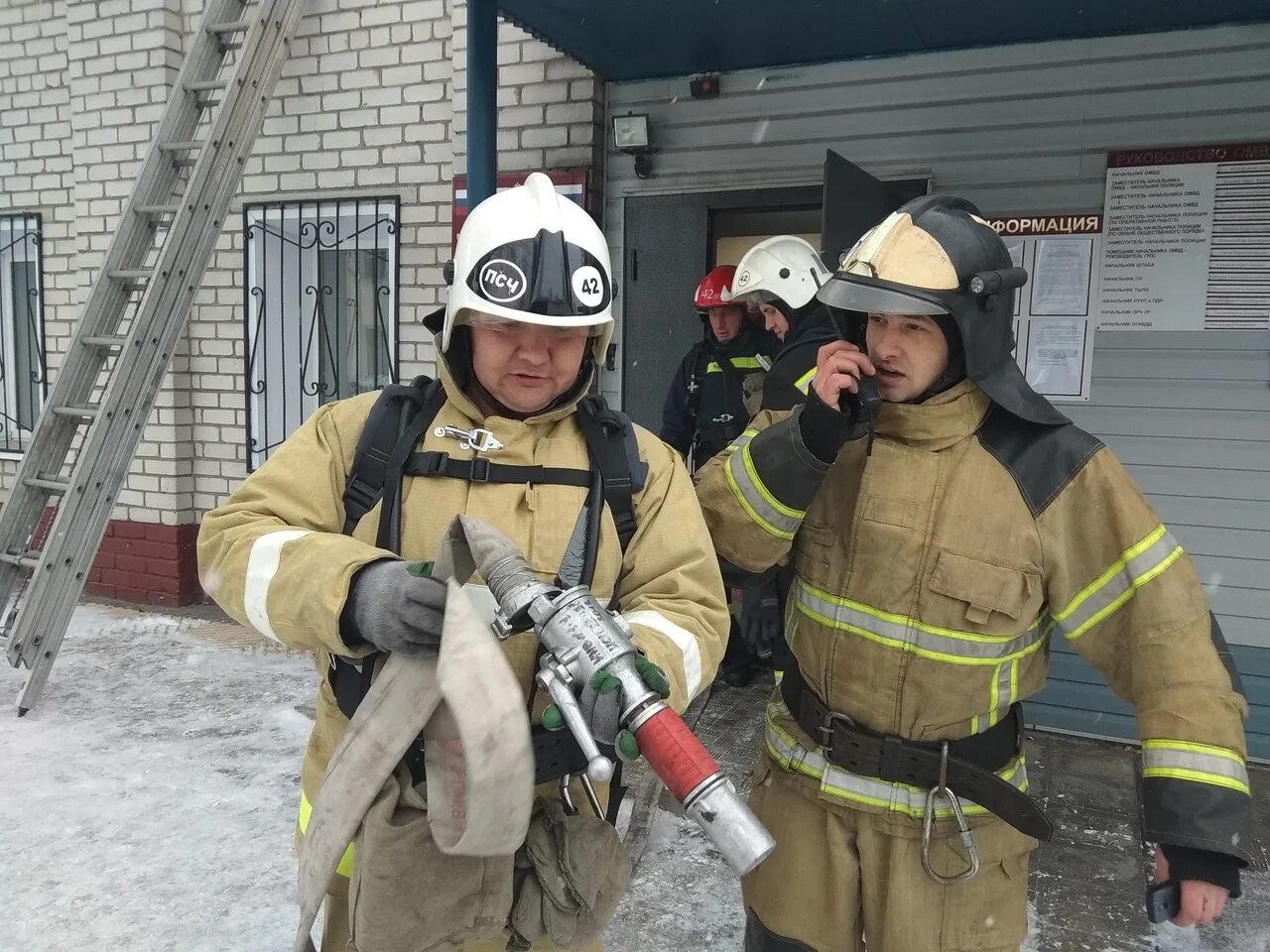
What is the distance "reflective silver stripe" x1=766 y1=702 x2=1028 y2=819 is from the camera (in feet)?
5.69

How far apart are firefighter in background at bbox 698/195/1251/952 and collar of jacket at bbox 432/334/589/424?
390 millimetres

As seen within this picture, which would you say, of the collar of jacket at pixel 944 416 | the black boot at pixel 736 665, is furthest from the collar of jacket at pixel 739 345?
the collar of jacket at pixel 944 416

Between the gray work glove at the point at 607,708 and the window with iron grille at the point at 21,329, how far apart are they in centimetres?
656

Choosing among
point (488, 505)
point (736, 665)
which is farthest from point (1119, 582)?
point (736, 665)

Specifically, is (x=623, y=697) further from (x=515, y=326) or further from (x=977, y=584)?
(x=977, y=584)

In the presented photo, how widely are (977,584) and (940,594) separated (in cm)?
7

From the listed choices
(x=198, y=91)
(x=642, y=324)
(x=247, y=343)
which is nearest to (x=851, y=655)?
(x=642, y=324)

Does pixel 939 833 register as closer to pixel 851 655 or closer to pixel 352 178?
pixel 851 655

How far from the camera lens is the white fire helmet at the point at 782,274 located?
154 inches

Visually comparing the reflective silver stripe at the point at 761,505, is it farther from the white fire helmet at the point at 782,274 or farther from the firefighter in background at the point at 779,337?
the white fire helmet at the point at 782,274

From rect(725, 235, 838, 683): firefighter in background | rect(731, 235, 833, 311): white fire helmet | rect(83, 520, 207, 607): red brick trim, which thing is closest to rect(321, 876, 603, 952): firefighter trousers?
rect(725, 235, 838, 683): firefighter in background

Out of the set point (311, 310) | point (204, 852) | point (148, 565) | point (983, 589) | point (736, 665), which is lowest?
point (204, 852)

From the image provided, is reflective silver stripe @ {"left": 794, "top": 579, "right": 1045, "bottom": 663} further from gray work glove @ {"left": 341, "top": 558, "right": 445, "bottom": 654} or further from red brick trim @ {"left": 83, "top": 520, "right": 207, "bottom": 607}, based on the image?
red brick trim @ {"left": 83, "top": 520, "right": 207, "bottom": 607}

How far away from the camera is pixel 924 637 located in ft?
5.57
